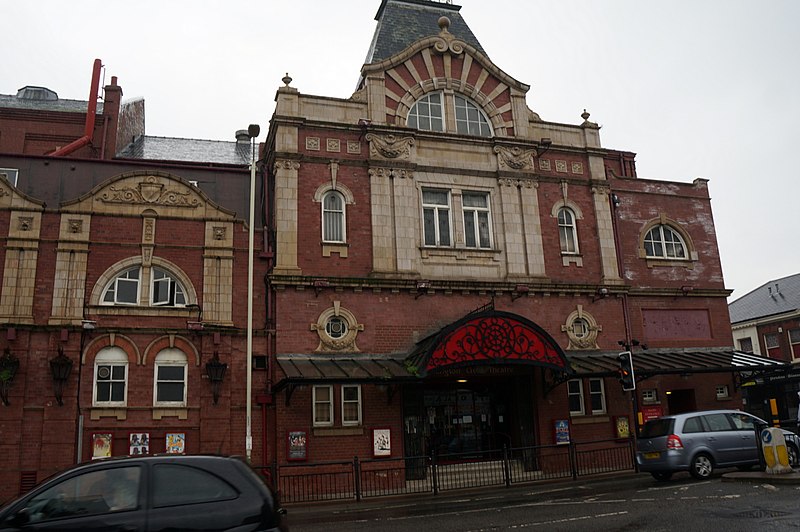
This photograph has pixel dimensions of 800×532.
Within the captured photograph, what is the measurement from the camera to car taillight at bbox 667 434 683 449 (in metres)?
17.0

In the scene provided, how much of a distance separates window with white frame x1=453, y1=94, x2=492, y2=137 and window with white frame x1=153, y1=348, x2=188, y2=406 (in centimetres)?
1263

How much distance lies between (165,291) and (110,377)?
9.58 ft

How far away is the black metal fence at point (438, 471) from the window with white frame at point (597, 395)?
1259 millimetres

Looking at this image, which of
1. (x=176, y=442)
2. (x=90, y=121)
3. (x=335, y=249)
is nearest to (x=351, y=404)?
(x=335, y=249)

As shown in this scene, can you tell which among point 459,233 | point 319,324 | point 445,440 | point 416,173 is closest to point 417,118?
point 416,173

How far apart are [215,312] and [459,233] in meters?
8.61

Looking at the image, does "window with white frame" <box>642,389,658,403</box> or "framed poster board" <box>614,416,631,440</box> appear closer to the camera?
"framed poster board" <box>614,416,631,440</box>

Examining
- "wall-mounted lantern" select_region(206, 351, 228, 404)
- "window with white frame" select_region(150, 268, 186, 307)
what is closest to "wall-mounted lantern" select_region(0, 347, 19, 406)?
"window with white frame" select_region(150, 268, 186, 307)

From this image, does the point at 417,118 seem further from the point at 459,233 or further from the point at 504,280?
the point at 504,280

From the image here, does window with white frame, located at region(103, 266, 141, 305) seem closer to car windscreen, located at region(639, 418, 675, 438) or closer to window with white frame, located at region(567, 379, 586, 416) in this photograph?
window with white frame, located at region(567, 379, 586, 416)

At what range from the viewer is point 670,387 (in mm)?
24797

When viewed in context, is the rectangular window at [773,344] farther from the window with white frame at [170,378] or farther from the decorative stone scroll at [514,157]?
the window with white frame at [170,378]

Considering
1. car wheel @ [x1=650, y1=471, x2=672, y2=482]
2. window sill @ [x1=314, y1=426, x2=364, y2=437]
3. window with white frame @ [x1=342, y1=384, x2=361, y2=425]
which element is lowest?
car wheel @ [x1=650, y1=471, x2=672, y2=482]

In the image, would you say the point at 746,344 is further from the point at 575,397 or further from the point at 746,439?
the point at 746,439
